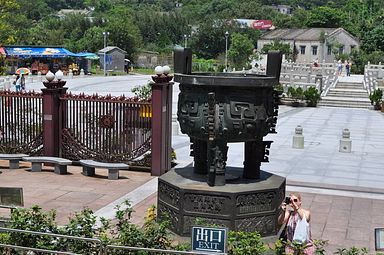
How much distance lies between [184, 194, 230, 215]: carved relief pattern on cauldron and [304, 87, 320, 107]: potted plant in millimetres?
28169

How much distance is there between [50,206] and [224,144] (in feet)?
14.8

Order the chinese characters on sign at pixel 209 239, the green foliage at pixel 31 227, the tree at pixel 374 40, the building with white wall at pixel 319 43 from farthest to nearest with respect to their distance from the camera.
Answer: the building with white wall at pixel 319 43
the tree at pixel 374 40
the green foliage at pixel 31 227
the chinese characters on sign at pixel 209 239

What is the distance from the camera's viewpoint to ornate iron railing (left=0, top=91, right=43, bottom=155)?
52.7 feet

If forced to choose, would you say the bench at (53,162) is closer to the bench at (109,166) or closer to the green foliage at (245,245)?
the bench at (109,166)

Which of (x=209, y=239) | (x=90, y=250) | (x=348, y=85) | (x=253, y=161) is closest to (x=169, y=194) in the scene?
(x=253, y=161)

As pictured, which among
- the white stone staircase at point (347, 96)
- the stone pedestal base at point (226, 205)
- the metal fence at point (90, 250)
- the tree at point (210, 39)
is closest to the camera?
the metal fence at point (90, 250)

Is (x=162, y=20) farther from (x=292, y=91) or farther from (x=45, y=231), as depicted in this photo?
(x=45, y=231)

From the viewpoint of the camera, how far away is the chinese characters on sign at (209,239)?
691 centimetres

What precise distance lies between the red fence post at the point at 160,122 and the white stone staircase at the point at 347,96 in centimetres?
2412

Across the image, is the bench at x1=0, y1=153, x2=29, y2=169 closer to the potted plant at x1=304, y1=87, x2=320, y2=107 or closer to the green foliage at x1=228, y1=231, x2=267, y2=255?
the green foliage at x1=228, y1=231, x2=267, y2=255

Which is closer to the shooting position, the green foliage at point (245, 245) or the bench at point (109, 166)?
the green foliage at point (245, 245)

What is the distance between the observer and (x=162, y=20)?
101m

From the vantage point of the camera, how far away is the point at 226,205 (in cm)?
895

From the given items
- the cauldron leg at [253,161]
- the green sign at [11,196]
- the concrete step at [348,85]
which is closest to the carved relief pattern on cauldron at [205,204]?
the cauldron leg at [253,161]
